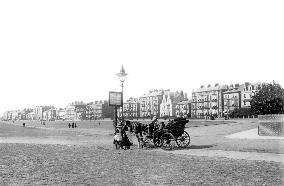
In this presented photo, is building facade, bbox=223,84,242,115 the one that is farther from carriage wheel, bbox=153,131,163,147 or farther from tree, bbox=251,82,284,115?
carriage wheel, bbox=153,131,163,147

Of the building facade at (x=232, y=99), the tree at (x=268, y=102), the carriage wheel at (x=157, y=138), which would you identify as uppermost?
the building facade at (x=232, y=99)

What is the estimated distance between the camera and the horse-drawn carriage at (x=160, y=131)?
15.6 metres

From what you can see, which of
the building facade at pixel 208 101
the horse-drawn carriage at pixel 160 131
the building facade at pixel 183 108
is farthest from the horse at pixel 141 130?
the building facade at pixel 183 108

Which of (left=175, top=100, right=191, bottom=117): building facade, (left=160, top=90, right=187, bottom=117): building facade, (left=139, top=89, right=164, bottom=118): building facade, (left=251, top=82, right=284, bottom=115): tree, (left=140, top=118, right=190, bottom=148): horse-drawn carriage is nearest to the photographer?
(left=140, top=118, right=190, bottom=148): horse-drawn carriage

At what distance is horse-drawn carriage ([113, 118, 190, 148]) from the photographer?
15.6 m

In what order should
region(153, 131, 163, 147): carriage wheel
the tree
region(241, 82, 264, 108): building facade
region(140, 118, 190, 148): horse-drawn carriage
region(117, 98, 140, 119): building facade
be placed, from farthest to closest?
region(117, 98, 140, 119): building facade
region(241, 82, 264, 108): building facade
the tree
region(153, 131, 163, 147): carriage wheel
region(140, 118, 190, 148): horse-drawn carriage

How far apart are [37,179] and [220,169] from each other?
4.80 metres

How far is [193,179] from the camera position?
25.6 feet

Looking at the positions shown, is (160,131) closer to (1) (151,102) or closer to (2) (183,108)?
(2) (183,108)

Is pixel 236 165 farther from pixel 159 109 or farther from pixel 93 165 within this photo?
pixel 159 109

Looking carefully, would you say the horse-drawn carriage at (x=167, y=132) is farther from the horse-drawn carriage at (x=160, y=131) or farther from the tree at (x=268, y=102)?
the tree at (x=268, y=102)

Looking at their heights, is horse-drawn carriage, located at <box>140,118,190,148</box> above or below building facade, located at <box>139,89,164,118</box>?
below

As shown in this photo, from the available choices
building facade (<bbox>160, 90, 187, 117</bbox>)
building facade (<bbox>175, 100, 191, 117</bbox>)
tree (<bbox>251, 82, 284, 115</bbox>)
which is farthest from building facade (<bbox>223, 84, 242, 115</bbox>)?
tree (<bbox>251, 82, 284, 115</bbox>)

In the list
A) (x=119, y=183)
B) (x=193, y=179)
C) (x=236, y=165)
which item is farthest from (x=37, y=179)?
(x=236, y=165)
